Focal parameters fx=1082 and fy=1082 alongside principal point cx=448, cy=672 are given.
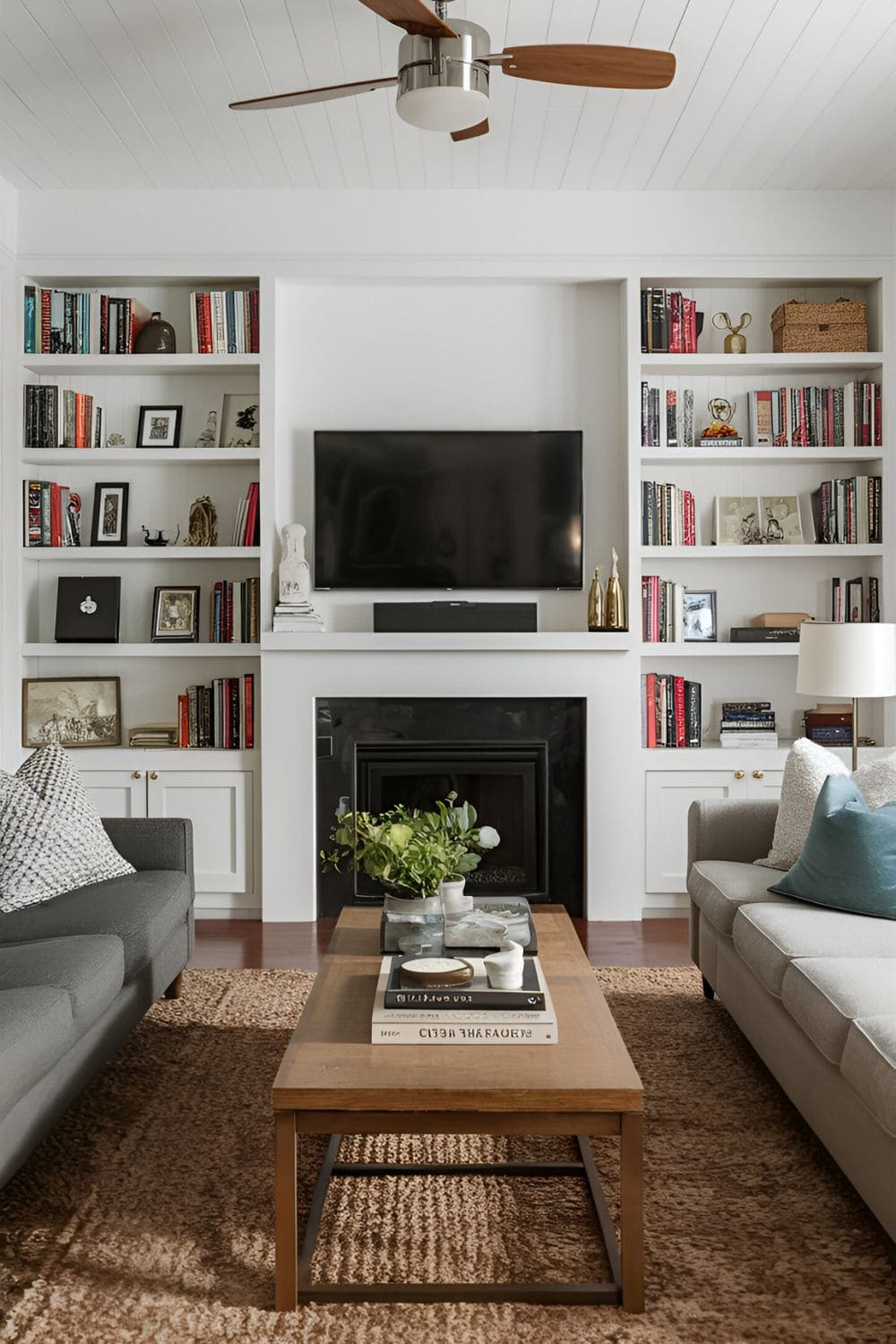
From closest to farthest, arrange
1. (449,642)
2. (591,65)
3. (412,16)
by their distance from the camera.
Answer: (412,16), (591,65), (449,642)

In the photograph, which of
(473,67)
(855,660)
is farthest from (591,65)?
(855,660)

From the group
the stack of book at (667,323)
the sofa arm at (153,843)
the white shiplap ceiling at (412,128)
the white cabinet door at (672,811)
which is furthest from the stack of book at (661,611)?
the sofa arm at (153,843)

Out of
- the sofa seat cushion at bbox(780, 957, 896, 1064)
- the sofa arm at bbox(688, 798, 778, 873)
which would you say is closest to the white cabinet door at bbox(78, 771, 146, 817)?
the sofa arm at bbox(688, 798, 778, 873)

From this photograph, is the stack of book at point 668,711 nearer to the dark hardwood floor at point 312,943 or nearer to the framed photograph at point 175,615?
the dark hardwood floor at point 312,943

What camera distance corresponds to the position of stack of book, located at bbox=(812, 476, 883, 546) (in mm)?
4492

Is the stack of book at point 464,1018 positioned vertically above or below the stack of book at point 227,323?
below

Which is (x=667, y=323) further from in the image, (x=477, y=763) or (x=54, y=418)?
(x=54, y=418)

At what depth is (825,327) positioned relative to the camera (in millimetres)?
4469

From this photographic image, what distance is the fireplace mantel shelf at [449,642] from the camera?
14.3 feet

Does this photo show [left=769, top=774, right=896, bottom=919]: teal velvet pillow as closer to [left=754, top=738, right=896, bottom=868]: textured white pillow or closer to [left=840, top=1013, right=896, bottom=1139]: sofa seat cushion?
[left=754, top=738, right=896, bottom=868]: textured white pillow

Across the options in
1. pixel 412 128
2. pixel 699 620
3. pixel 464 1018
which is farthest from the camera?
pixel 699 620

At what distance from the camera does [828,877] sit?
275cm

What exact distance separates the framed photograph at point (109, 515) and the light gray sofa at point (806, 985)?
2.70m

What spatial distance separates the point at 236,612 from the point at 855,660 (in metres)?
2.46
